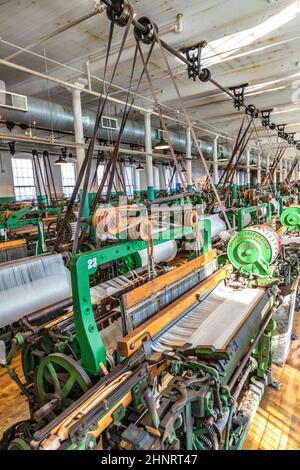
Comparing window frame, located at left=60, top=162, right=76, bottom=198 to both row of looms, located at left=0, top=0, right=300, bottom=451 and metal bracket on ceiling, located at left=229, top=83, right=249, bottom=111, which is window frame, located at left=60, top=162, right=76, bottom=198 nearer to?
metal bracket on ceiling, located at left=229, top=83, right=249, bottom=111

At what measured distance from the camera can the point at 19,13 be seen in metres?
4.73

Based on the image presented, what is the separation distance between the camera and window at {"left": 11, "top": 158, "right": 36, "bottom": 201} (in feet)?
45.7

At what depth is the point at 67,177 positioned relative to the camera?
16.1 m

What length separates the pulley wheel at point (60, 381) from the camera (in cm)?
160

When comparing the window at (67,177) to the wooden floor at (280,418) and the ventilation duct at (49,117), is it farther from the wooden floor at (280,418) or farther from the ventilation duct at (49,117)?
the wooden floor at (280,418)

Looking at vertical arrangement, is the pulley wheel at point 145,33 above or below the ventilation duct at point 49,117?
below

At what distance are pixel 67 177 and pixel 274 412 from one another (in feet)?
50.0

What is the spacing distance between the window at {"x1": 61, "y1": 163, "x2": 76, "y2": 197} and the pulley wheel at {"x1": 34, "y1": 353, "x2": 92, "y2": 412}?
14.8 m

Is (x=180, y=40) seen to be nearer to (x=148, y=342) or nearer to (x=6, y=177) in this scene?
(x=148, y=342)

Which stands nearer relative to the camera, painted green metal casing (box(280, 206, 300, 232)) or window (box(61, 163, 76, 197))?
painted green metal casing (box(280, 206, 300, 232))

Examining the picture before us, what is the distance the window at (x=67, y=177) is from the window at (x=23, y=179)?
5.67 feet

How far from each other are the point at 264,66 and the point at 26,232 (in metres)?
6.91

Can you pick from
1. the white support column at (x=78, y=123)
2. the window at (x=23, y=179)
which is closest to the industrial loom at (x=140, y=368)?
the white support column at (x=78, y=123)

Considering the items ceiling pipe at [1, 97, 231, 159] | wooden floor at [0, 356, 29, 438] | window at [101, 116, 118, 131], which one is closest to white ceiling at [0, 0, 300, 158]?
ceiling pipe at [1, 97, 231, 159]
